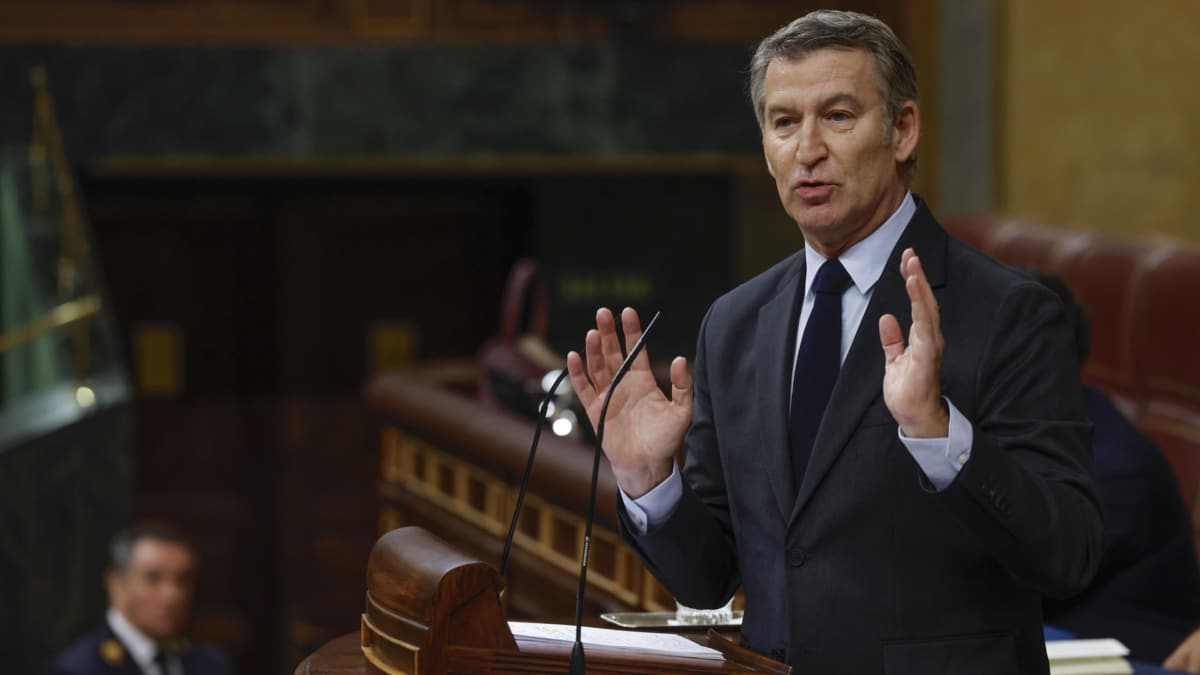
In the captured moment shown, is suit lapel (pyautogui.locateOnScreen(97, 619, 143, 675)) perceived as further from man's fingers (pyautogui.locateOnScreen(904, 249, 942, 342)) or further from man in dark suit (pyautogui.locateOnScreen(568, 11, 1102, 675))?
man's fingers (pyautogui.locateOnScreen(904, 249, 942, 342))

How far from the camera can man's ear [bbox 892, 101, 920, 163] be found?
1.64 metres

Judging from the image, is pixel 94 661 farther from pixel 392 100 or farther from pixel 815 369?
pixel 815 369

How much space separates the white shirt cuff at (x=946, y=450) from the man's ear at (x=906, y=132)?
28 centimetres

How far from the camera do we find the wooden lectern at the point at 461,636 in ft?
4.98

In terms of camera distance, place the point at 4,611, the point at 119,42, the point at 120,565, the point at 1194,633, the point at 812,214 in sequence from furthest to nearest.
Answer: the point at 119,42 → the point at 120,565 → the point at 4,611 → the point at 1194,633 → the point at 812,214

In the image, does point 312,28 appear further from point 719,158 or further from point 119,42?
point 719,158

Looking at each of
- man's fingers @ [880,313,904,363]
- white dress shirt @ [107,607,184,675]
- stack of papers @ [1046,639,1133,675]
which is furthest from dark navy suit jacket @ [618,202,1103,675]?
white dress shirt @ [107,607,184,675]

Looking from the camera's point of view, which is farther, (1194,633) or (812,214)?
(1194,633)

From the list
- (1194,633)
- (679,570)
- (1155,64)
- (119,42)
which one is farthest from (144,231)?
(679,570)

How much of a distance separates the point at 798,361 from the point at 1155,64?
5125 millimetres

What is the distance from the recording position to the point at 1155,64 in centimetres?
636

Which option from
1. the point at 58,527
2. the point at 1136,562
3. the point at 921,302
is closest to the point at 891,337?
the point at 921,302

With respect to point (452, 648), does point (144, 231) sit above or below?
below

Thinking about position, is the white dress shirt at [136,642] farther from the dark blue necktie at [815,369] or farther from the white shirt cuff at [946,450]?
the white shirt cuff at [946,450]
